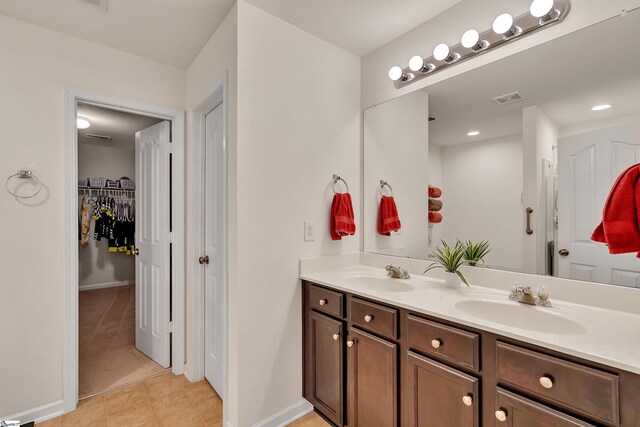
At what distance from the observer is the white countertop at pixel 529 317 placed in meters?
0.89

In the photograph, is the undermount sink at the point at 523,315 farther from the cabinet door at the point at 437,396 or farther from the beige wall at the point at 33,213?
the beige wall at the point at 33,213

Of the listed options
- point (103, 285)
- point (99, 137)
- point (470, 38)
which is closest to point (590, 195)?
point (470, 38)

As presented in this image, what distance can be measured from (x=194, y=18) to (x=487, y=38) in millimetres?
1676

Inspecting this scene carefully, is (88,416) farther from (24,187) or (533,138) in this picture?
(533,138)

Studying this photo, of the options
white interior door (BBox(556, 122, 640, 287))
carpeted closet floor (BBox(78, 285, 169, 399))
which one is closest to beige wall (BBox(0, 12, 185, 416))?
carpeted closet floor (BBox(78, 285, 169, 399))

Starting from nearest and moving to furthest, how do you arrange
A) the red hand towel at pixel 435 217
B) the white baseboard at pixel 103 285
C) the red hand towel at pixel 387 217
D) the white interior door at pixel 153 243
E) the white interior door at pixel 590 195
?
the white interior door at pixel 590 195 < the red hand towel at pixel 435 217 < the red hand towel at pixel 387 217 < the white interior door at pixel 153 243 < the white baseboard at pixel 103 285

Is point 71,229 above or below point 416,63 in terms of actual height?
below

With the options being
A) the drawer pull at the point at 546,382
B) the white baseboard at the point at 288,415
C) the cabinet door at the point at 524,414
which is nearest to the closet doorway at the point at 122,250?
the white baseboard at the point at 288,415

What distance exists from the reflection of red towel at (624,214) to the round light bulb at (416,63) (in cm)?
114

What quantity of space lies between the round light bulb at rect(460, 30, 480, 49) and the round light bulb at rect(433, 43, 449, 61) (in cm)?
11

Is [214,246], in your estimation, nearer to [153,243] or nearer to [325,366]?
[153,243]

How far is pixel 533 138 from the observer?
4.93 feet

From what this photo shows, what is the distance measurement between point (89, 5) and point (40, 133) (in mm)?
844

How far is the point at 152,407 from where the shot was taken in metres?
2.00
